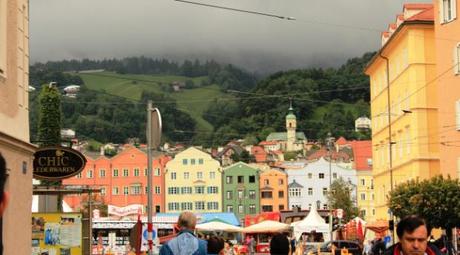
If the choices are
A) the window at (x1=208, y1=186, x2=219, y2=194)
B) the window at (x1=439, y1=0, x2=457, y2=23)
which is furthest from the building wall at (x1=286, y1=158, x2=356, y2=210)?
the window at (x1=439, y1=0, x2=457, y2=23)

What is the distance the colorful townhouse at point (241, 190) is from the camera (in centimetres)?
14238

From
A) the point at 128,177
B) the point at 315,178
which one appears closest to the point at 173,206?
the point at 128,177

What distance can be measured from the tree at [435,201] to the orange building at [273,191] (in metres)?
104

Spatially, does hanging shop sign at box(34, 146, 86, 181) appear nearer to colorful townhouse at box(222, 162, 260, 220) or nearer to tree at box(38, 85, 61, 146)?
tree at box(38, 85, 61, 146)

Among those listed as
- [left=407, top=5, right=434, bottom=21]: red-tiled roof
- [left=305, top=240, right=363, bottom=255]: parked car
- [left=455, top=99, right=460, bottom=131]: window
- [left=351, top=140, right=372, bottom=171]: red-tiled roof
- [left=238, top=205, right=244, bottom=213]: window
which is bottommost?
[left=305, top=240, right=363, bottom=255]: parked car

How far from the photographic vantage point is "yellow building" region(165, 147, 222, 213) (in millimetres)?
139125

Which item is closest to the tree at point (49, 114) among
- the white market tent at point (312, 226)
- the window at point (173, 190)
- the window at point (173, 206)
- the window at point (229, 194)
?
the white market tent at point (312, 226)

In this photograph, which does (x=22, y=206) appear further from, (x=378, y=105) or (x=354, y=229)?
(x=378, y=105)

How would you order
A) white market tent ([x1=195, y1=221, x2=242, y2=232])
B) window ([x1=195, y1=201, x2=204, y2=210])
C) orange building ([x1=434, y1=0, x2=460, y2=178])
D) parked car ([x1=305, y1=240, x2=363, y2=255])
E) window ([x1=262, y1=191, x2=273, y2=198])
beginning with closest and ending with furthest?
parked car ([x1=305, y1=240, x2=363, y2=255])
white market tent ([x1=195, y1=221, x2=242, y2=232])
orange building ([x1=434, y1=0, x2=460, y2=178])
window ([x1=195, y1=201, x2=204, y2=210])
window ([x1=262, y1=191, x2=273, y2=198])

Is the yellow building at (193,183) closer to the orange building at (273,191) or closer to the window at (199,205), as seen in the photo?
the window at (199,205)

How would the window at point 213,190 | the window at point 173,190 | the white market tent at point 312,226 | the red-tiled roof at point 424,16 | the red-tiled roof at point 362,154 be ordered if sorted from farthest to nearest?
1. the red-tiled roof at point 362,154
2. the window at point 213,190
3. the window at point 173,190
4. the red-tiled roof at point 424,16
5. the white market tent at point 312,226

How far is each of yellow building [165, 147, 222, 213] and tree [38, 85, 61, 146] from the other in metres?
98.9

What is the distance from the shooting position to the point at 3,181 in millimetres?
3688

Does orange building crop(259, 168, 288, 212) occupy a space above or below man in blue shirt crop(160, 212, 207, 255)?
above
